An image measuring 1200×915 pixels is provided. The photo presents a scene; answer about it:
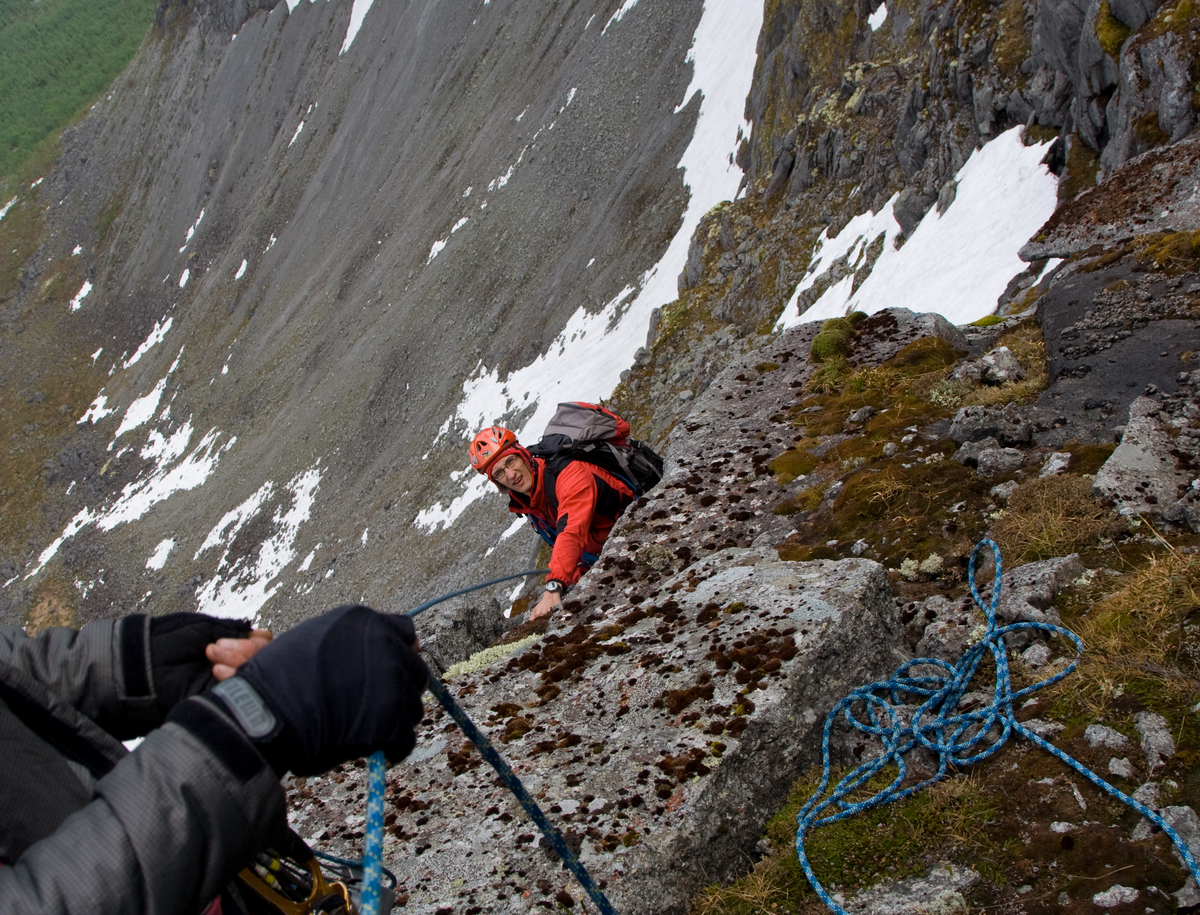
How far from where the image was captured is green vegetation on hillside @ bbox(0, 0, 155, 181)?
137 metres

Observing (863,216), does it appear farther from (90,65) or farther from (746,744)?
(90,65)

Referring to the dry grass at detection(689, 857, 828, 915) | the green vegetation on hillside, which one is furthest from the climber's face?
the green vegetation on hillside

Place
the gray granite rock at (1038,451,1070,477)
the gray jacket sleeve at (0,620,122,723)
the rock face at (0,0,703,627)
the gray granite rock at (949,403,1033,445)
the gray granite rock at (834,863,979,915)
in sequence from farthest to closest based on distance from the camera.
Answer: the rock face at (0,0,703,627) < the gray granite rock at (949,403,1033,445) < the gray granite rock at (1038,451,1070,477) < the gray granite rock at (834,863,979,915) < the gray jacket sleeve at (0,620,122,723)

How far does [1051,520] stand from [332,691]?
220 inches

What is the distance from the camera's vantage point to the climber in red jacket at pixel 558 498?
328 inches

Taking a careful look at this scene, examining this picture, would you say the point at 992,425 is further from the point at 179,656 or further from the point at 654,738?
the point at 179,656

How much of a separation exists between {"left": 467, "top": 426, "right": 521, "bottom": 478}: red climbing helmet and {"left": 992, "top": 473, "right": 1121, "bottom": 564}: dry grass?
202 inches

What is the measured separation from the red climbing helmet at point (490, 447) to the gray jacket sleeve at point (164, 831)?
21.1 feet

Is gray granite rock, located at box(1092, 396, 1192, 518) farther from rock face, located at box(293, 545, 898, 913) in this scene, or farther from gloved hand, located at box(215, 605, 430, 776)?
gloved hand, located at box(215, 605, 430, 776)

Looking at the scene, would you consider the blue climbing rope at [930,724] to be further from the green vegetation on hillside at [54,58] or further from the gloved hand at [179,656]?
the green vegetation on hillside at [54,58]

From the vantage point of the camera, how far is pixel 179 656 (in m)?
3.02

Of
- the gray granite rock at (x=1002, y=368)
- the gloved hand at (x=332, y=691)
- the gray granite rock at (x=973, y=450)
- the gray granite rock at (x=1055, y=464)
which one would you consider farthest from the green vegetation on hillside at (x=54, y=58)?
the gloved hand at (x=332, y=691)

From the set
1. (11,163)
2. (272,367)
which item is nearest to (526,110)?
(272,367)

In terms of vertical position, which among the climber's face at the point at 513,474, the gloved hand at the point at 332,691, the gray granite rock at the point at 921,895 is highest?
the climber's face at the point at 513,474
